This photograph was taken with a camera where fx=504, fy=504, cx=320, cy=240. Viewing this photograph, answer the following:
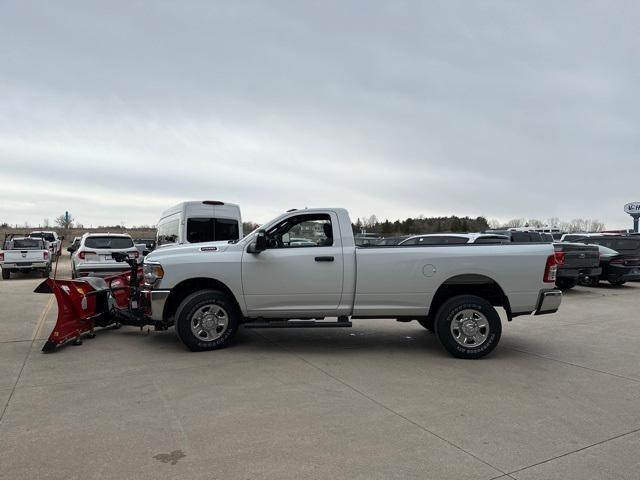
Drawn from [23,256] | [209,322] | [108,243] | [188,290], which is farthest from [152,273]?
[23,256]

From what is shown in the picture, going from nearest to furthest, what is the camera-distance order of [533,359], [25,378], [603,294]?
1. [25,378]
2. [533,359]
3. [603,294]

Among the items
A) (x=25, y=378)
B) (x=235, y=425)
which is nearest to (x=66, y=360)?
(x=25, y=378)

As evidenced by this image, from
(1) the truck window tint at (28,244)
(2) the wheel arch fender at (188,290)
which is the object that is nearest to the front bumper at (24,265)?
(1) the truck window tint at (28,244)

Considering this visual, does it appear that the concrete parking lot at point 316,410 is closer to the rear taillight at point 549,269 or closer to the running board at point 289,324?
the running board at point 289,324

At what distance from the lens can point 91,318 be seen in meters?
7.62

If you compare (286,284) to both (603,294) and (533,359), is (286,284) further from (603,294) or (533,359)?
(603,294)

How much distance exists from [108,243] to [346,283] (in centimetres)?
1164

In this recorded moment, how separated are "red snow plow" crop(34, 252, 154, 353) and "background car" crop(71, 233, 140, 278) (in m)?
7.21

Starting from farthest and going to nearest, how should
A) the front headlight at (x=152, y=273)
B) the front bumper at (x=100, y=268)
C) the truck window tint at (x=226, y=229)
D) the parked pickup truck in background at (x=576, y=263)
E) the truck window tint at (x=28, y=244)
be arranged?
the truck window tint at (x=28, y=244)
the front bumper at (x=100, y=268)
the parked pickup truck in background at (x=576, y=263)
the truck window tint at (x=226, y=229)
the front headlight at (x=152, y=273)

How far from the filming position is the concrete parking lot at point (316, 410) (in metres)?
3.53

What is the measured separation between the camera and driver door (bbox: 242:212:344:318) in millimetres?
6863

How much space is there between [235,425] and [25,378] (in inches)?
111

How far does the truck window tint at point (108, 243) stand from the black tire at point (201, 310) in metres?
10.2

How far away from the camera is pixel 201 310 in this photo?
268 inches
